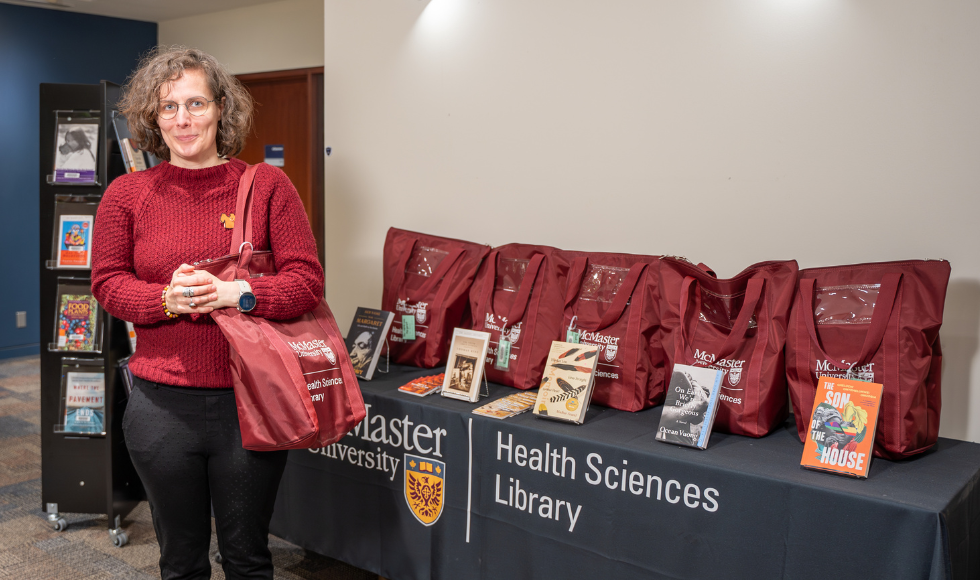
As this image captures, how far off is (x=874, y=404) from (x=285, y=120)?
461 centimetres

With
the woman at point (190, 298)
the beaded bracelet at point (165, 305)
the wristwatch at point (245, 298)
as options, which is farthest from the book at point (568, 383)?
the beaded bracelet at point (165, 305)

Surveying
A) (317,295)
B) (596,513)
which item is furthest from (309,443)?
(596,513)

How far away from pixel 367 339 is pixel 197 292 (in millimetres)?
1013

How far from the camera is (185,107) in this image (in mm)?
1481

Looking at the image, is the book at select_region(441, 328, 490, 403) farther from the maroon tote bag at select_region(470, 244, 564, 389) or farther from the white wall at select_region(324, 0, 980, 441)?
the white wall at select_region(324, 0, 980, 441)

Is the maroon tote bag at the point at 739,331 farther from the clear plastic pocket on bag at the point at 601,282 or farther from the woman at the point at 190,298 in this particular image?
the woman at the point at 190,298

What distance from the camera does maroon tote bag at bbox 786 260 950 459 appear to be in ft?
5.13

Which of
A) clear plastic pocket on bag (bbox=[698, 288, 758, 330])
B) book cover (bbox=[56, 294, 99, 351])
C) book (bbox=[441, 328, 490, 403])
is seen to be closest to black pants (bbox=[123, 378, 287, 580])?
book (bbox=[441, 328, 490, 403])

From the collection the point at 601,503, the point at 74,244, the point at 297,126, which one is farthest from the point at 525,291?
the point at 297,126

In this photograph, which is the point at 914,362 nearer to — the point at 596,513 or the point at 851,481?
the point at 851,481

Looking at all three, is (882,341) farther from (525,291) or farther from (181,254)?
(181,254)

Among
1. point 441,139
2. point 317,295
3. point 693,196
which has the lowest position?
point 317,295

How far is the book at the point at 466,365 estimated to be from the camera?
2051 mm

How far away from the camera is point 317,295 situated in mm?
1547
